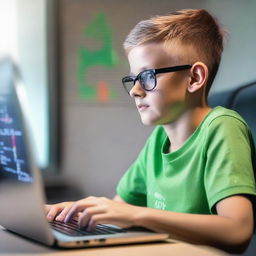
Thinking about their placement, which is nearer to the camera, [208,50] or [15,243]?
[15,243]

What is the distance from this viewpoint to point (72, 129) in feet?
6.54

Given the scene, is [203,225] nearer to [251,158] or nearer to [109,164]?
[251,158]

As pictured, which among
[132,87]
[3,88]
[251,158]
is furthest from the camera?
[132,87]

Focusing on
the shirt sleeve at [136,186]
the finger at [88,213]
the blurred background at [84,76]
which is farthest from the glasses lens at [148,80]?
the blurred background at [84,76]

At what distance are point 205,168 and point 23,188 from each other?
0.40 metres

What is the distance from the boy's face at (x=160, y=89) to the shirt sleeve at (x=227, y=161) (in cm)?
11

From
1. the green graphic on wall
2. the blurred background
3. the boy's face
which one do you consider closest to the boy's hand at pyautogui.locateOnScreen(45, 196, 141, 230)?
the boy's face

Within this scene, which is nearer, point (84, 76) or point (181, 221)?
point (181, 221)

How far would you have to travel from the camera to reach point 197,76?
0.96m

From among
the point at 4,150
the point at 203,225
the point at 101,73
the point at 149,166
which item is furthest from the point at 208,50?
the point at 101,73

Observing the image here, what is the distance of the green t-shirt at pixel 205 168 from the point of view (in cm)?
79

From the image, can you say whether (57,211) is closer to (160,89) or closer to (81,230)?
(81,230)

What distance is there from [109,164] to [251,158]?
1.24 meters

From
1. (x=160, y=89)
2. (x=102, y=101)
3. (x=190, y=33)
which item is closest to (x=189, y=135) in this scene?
(x=160, y=89)
